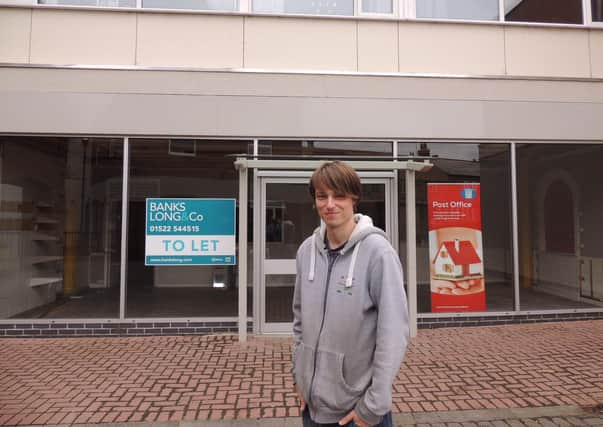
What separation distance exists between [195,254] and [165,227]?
0.65 meters

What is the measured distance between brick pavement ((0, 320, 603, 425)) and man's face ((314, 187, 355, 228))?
256 cm

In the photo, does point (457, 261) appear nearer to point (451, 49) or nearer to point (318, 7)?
point (451, 49)

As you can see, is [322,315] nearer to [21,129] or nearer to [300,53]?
[300,53]

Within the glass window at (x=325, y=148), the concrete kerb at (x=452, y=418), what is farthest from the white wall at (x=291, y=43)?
the concrete kerb at (x=452, y=418)

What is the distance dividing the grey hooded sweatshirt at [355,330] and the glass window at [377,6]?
20.2 ft

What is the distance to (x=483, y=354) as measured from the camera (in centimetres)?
512

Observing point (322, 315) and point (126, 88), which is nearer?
point (322, 315)

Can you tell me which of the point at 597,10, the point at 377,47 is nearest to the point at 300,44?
the point at 377,47

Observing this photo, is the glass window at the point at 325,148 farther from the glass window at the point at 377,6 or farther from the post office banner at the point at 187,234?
the glass window at the point at 377,6

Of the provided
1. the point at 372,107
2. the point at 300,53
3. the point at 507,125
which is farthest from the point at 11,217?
the point at 507,125

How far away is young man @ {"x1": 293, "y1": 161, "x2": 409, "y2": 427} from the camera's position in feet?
5.23

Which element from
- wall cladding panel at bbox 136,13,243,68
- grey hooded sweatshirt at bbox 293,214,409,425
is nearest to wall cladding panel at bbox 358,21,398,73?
wall cladding panel at bbox 136,13,243,68

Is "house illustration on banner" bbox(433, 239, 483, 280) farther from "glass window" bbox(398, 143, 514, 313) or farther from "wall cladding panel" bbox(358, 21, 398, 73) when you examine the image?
"wall cladding panel" bbox(358, 21, 398, 73)

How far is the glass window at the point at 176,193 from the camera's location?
20.5 feet
